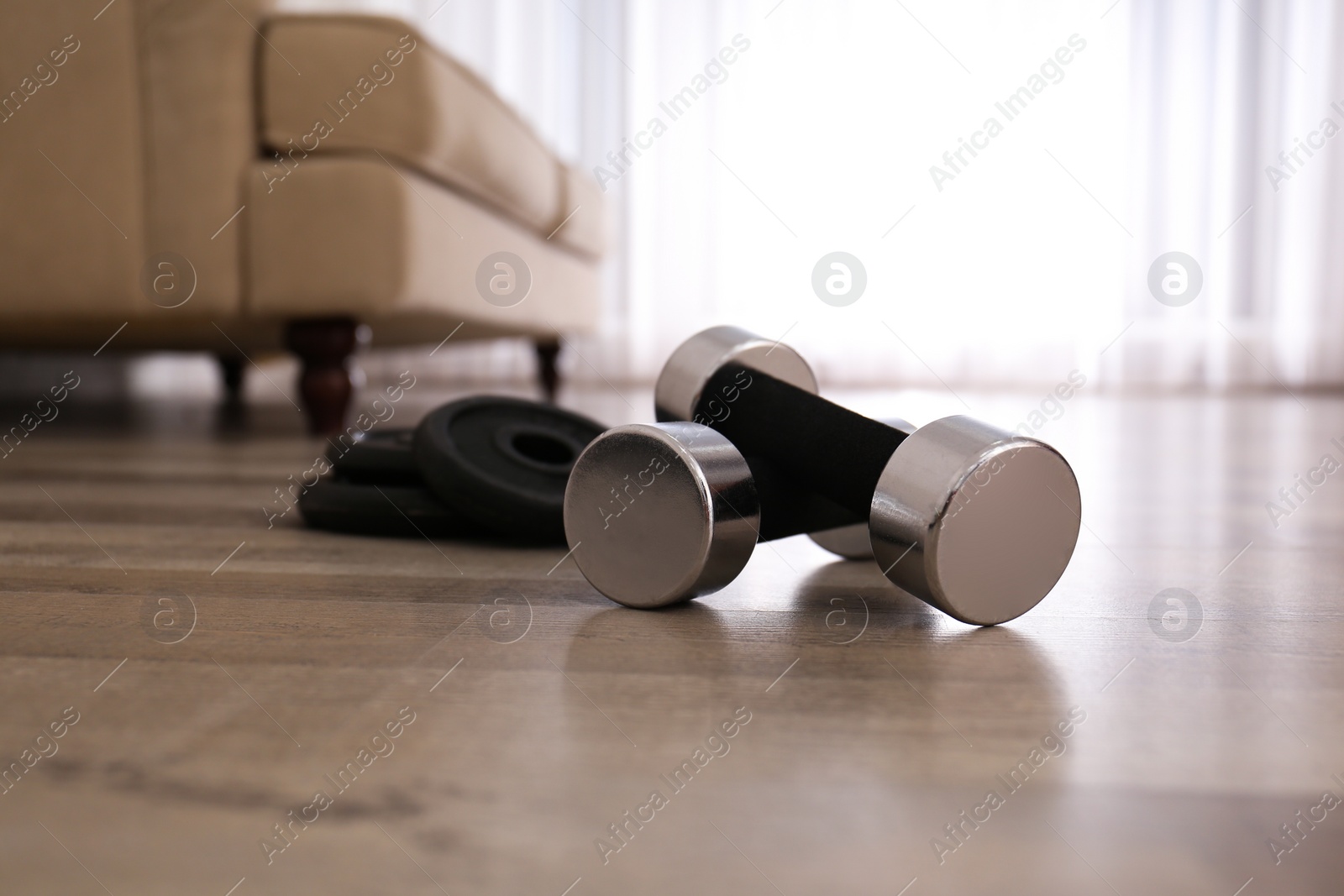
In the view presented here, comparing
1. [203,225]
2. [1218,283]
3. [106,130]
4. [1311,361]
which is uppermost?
[106,130]

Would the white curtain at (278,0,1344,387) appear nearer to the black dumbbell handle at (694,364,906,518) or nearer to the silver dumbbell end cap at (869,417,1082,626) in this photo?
the black dumbbell handle at (694,364,906,518)

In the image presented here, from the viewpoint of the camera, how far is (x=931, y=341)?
3717 millimetres

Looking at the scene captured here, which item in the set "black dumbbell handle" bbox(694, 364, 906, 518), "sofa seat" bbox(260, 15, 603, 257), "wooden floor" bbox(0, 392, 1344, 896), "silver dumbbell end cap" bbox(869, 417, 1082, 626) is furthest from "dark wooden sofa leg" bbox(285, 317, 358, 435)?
"silver dumbbell end cap" bbox(869, 417, 1082, 626)

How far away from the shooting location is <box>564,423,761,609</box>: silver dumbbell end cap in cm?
60

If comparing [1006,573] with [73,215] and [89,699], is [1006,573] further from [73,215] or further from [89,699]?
[73,215]

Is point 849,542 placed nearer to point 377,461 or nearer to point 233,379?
point 377,461

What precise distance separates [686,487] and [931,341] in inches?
129

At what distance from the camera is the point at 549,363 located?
2930mm

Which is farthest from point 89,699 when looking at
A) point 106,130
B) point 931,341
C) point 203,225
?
point 931,341

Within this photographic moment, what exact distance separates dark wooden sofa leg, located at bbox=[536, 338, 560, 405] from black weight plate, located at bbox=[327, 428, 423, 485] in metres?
1.93

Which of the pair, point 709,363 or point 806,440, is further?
point 709,363

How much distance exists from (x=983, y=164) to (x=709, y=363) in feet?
10.2

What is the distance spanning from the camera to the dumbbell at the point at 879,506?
1.81 feet

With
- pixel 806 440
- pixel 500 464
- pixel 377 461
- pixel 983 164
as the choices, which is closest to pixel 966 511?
pixel 806 440
